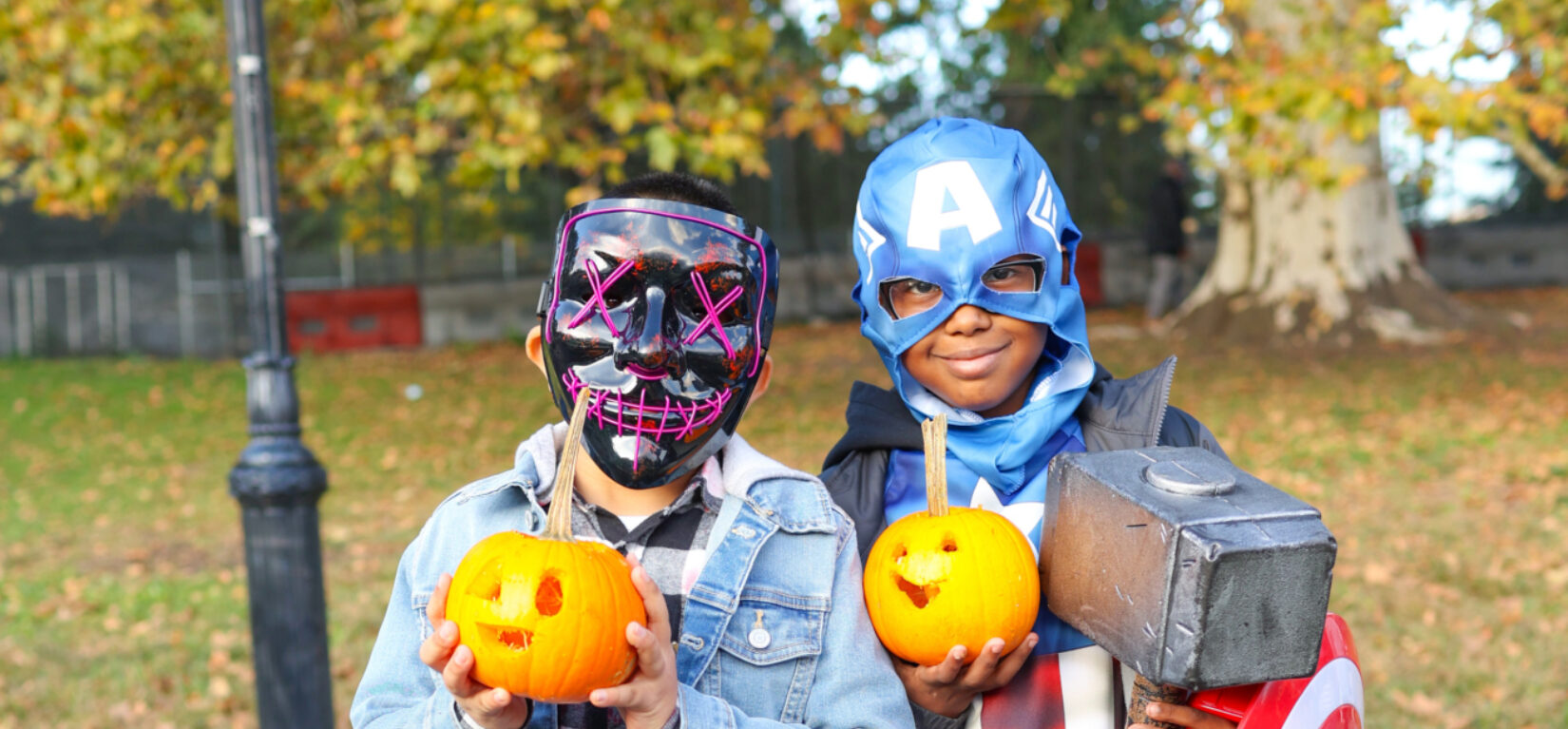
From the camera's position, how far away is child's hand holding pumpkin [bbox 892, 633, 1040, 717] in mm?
2092

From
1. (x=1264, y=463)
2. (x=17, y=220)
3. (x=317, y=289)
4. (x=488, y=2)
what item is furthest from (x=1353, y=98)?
(x=17, y=220)

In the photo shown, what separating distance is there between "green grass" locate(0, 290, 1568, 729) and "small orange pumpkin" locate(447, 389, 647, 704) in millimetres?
3908

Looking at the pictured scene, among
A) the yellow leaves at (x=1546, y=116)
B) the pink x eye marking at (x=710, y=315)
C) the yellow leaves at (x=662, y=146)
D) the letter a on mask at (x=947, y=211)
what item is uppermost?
the yellow leaves at (x=1546, y=116)

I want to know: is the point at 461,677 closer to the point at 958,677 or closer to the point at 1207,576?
the point at 958,677

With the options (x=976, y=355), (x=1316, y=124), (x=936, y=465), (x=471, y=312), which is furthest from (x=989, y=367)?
(x=471, y=312)

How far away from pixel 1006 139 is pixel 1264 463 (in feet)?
23.0

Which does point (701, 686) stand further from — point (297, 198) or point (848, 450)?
point (297, 198)

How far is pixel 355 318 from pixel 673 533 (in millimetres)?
18009

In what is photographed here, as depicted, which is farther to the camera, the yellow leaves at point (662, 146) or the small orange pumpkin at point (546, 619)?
the yellow leaves at point (662, 146)

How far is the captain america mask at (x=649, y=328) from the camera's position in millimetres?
2062

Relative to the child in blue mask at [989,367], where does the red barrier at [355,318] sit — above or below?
below

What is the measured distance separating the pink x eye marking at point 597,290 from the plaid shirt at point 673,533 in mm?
330

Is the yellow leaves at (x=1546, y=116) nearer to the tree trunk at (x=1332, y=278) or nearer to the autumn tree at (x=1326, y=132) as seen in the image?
the autumn tree at (x=1326, y=132)

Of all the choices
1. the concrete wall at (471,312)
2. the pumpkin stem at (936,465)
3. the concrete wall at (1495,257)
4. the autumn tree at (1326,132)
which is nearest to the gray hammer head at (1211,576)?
the pumpkin stem at (936,465)
